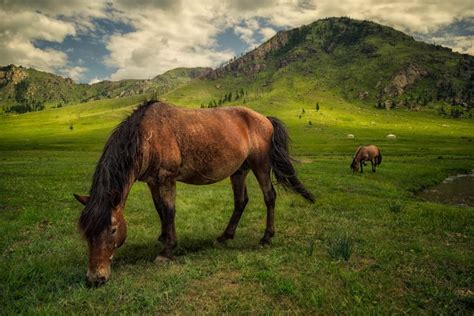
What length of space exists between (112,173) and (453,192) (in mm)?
28672

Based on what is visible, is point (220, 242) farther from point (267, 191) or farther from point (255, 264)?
point (255, 264)

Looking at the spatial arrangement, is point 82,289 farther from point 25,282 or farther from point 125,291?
point 25,282

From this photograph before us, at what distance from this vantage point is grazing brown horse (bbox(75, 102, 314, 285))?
634cm

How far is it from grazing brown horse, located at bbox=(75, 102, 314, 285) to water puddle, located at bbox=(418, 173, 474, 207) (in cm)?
1808

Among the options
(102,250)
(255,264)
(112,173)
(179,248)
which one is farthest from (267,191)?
(102,250)

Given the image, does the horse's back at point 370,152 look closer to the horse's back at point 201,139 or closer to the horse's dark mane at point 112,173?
the horse's back at point 201,139

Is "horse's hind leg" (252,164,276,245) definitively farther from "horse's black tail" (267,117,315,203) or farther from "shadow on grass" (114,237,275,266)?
"shadow on grass" (114,237,275,266)

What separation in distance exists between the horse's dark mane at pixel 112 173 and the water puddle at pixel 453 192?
75.3 feet

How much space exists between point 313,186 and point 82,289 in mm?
20471

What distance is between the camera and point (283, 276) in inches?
263

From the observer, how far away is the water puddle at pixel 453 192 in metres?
23.1

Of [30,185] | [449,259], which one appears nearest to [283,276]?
[449,259]

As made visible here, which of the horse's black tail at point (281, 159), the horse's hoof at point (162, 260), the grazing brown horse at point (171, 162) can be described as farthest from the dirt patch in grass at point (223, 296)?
the horse's black tail at point (281, 159)

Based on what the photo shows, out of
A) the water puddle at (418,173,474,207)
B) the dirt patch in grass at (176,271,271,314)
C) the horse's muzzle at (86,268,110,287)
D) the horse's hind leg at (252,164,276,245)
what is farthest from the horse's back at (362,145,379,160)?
the horse's muzzle at (86,268,110,287)
